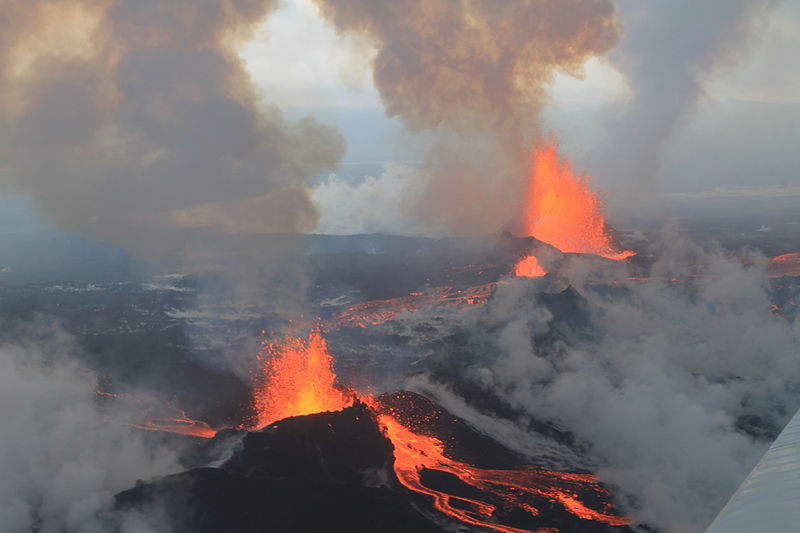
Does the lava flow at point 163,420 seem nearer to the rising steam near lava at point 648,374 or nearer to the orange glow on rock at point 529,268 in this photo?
the rising steam near lava at point 648,374

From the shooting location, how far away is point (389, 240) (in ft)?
464

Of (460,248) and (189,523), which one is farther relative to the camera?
(460,248)

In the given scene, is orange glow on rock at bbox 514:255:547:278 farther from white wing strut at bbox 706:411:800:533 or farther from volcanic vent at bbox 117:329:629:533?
white wing strut at bbox 706:411:800:533

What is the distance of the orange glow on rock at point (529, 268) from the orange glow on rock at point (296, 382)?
3209 cm

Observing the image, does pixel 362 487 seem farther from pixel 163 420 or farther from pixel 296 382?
pixel 296 382

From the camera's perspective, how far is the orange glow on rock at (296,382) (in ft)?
157

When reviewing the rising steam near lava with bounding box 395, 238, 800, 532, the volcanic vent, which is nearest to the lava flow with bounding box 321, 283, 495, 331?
the rising steam near lava with bounding box 395, 238, 800, 532

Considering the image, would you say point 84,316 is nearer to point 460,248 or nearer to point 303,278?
point 303,278

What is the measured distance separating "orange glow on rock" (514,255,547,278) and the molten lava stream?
45.1m

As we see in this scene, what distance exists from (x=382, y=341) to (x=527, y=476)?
105 ft

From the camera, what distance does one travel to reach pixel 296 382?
185 ft

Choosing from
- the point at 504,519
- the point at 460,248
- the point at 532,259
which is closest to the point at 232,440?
the point at 504,519

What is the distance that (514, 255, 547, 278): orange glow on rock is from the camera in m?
86.3

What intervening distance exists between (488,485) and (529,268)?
170 ft
